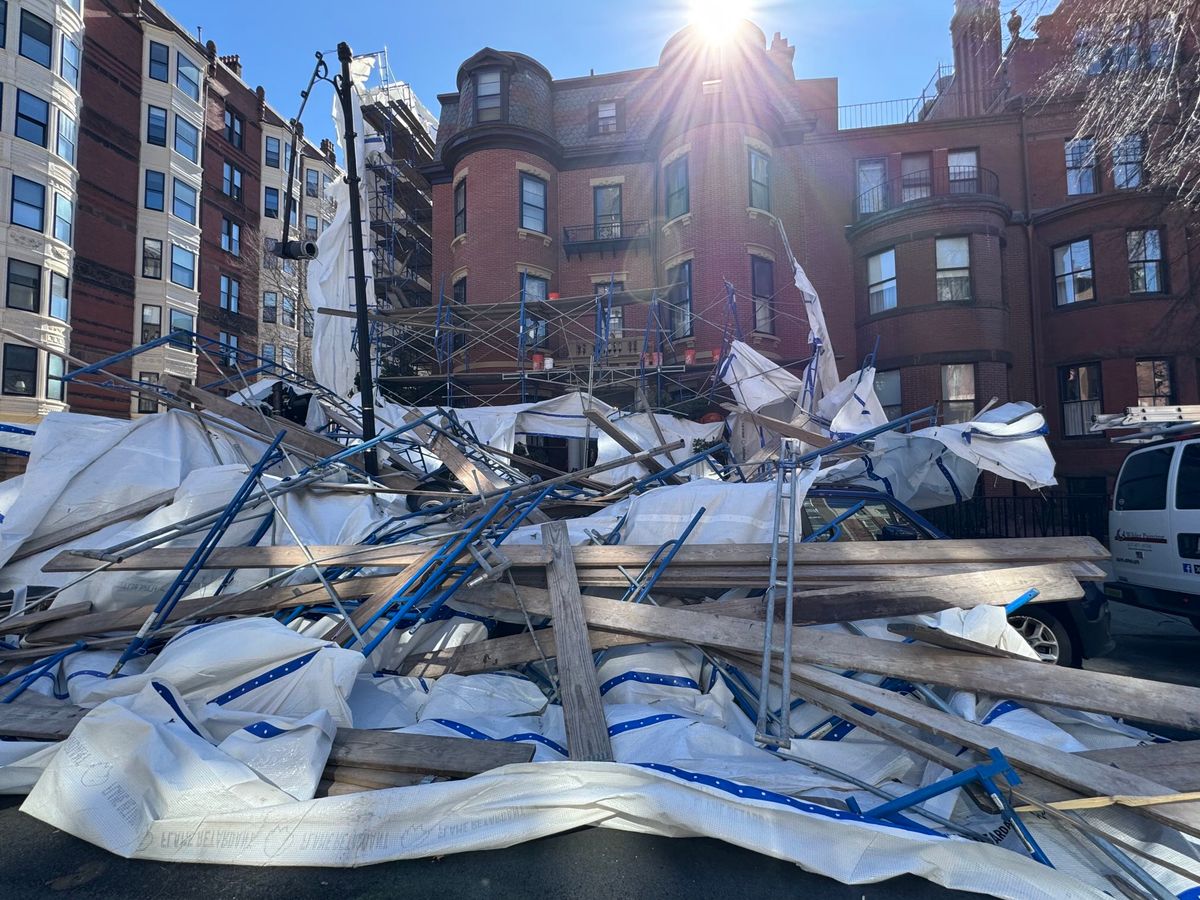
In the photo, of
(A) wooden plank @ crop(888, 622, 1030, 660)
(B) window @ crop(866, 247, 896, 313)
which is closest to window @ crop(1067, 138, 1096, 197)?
(B) window @ crop(866, 247, 896, 313)

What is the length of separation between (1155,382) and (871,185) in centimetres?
882

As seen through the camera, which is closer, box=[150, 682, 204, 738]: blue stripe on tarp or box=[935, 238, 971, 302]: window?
box=[150, 682, 204, 738]: blue stripe on tarp

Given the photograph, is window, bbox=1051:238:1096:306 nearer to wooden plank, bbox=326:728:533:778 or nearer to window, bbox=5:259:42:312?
wooden plank, bbox=326:728:533:778

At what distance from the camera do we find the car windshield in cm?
535

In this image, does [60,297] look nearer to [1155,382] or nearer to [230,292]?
[230,292]

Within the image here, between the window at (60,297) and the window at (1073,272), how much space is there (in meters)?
31.4

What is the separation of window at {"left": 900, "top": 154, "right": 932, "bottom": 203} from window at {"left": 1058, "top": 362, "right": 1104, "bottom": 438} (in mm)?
6280

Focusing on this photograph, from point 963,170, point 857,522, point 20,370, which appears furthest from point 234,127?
point 857,522

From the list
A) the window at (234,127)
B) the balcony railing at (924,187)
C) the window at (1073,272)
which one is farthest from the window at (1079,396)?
the window at (234,127)

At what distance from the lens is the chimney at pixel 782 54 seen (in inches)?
777

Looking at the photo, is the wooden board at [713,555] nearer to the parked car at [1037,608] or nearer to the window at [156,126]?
the parked car at [1037,608]

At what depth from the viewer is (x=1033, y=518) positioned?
11688 mm

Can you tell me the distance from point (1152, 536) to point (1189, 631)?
90.7 inches

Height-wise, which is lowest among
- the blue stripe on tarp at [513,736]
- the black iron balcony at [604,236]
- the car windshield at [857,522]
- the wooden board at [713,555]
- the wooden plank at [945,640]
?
the blue stripe on tarp at [513,736]
